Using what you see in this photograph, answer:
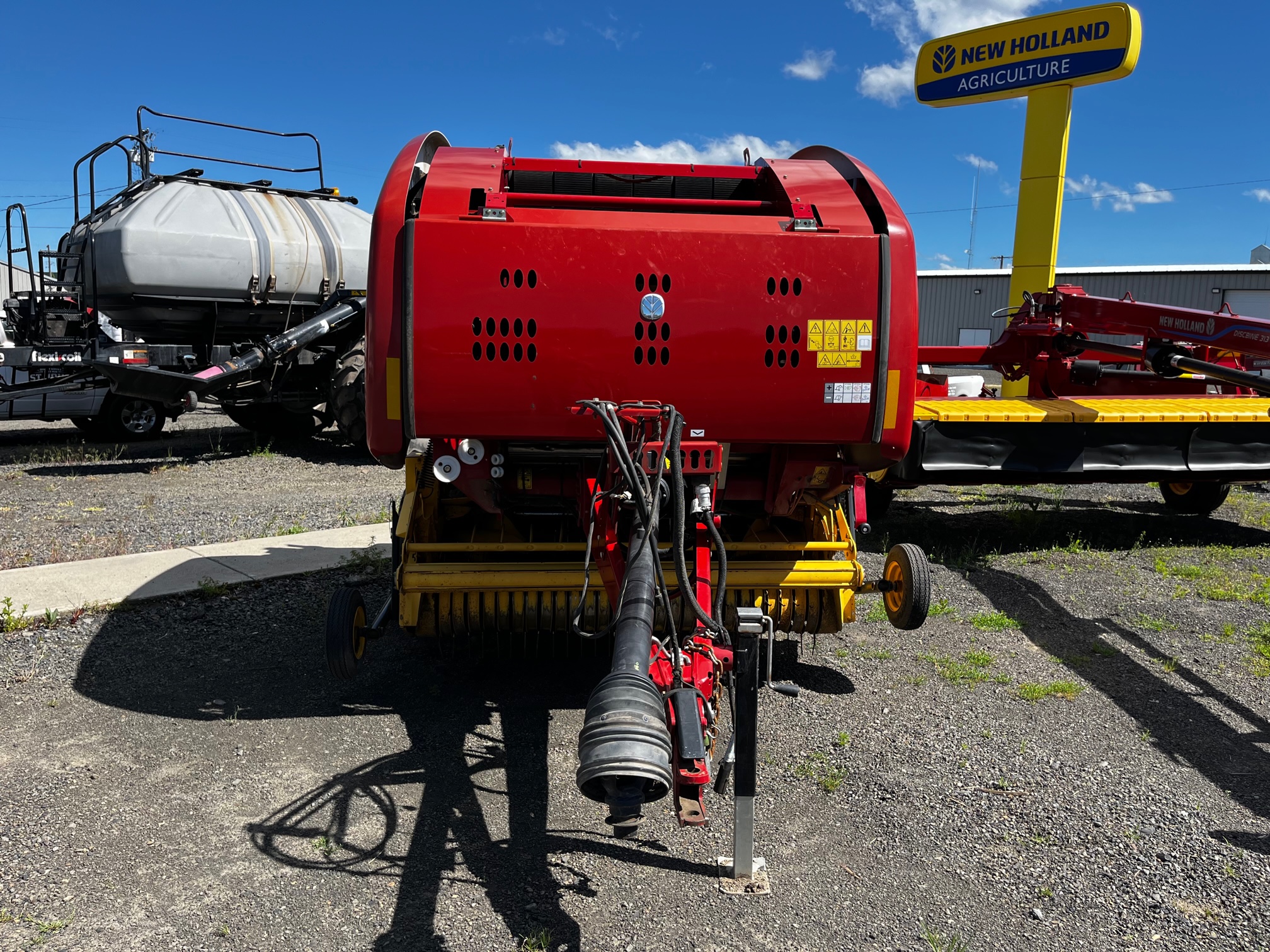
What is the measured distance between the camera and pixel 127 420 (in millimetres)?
11680

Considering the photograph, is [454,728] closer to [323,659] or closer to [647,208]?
[323,659]

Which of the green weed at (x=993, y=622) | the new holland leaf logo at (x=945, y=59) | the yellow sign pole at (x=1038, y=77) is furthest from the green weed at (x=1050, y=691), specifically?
the new holland leaf logo at (x=945, y=59)

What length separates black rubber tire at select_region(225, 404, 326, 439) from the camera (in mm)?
11930

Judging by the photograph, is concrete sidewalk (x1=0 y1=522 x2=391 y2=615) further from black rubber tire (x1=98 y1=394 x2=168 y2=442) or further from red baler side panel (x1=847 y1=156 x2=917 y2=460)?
black rubber tire (x1=98 y1=394 x2=168 y2=442)

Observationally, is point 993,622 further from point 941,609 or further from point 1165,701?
point 1165,701

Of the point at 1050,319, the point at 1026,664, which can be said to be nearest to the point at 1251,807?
the point at 1026,664

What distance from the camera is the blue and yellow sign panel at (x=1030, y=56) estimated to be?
38.0 feet

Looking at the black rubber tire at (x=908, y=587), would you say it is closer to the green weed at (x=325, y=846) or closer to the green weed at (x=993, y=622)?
the green weed at (x=993, y=622)

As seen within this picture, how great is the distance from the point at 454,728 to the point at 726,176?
2682 mm

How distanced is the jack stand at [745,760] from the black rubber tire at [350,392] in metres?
7.57

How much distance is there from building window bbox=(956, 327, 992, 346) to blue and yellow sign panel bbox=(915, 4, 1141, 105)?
1653cm

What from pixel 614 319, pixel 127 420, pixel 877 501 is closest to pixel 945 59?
pixel 877 501

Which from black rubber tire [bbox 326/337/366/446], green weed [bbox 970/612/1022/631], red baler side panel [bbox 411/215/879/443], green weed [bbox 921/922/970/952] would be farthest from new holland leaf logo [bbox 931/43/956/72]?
green weed [bbox 921/922/970/952]

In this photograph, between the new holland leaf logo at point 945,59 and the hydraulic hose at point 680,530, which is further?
the new holland leaf logo at point 945,59
